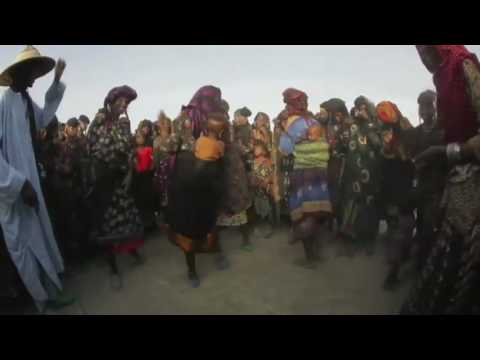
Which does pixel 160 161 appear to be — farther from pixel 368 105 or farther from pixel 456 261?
pixel 456 261

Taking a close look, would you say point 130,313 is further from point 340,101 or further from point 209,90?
point 340,101

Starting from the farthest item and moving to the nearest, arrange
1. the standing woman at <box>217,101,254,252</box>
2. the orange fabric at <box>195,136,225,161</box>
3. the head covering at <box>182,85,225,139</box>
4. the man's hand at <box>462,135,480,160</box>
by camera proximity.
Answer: the standing woman at <box>217,101,254,252</box>
the head covering at <box>182,85,225,139</box>
the orange fabric at <box>195,136,225,161</box>
the man's hand at <box>462,135,480,160</box>

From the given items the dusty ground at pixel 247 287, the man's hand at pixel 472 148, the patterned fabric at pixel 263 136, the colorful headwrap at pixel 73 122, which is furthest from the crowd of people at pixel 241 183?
the colorful headwrap at pixel 73 122

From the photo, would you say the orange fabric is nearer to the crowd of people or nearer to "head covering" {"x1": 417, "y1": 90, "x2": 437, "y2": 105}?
the crowd of people

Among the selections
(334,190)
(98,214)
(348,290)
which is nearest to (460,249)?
(348,290)

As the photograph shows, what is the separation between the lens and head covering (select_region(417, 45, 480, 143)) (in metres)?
2.01

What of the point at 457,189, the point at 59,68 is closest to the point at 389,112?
the point at 457,189

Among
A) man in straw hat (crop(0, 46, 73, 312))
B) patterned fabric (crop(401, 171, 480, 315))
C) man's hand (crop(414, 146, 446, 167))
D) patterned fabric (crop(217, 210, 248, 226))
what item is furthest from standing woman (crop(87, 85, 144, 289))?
patterned fabric (crop(401, 171, 480, 315))

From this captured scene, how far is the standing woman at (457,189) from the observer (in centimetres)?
200

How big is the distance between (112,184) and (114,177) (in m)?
0.07

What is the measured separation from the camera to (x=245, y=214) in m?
3.90

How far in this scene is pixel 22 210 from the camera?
112 inches

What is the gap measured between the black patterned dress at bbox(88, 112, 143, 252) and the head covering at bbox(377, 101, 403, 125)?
221 centimetres

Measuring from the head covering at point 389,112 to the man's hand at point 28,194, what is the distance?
277 centimetres
